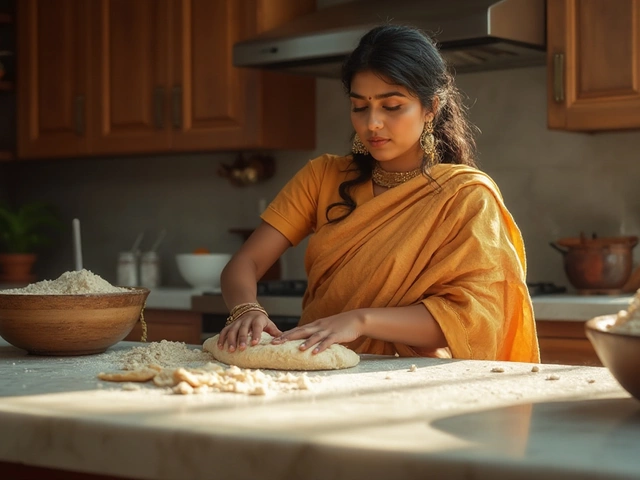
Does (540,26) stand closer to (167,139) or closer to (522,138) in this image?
(522,138)

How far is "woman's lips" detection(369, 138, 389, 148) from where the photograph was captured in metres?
1.99

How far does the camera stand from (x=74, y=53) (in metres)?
4.25

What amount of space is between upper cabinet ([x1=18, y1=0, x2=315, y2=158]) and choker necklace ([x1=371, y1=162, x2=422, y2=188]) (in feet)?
5.52

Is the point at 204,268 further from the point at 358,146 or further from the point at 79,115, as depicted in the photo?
the point at 358,146

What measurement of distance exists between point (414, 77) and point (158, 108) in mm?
2189

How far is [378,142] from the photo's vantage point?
1992 mm

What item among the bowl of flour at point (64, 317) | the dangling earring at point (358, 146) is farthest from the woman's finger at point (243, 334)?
the dangling earring at point (358, 146)

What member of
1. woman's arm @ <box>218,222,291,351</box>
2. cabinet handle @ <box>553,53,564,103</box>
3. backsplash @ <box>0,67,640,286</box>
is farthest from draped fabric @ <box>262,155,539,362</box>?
backsplash @ <box>0,67,640,286</box>

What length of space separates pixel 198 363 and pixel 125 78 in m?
2.74

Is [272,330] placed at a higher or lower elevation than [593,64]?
lower

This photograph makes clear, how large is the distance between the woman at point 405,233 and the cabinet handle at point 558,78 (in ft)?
3.27

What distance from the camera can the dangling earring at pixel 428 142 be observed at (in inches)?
81.7

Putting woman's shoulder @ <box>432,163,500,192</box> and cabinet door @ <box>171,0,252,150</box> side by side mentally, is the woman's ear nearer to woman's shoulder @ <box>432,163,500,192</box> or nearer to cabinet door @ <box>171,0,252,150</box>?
woman's shoulder @ <box>432,163,500,192</box>

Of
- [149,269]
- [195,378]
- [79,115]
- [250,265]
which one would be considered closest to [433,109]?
[250,265]
